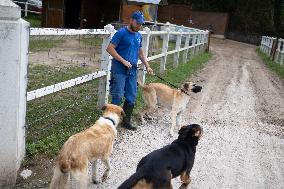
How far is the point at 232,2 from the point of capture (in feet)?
152

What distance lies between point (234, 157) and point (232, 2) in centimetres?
4247

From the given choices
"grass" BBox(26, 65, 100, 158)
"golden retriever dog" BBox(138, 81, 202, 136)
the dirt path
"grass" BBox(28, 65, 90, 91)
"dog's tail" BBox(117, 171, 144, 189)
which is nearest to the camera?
"dog's tail" BBox(117, 171, 144, 189)

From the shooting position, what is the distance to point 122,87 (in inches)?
266

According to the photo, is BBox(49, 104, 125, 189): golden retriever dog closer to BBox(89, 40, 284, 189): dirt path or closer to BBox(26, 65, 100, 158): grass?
BBox(89, 40, 284, 189): dirt path

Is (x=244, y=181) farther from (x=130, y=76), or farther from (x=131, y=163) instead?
(x=130, y=76)

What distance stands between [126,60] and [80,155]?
2.81 m

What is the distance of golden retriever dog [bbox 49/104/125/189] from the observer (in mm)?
3988

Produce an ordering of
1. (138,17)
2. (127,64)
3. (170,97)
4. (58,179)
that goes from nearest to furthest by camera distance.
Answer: (58,179) → (138,17) → (127,64) → (170,97)

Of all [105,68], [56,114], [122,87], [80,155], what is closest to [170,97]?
[122,87]

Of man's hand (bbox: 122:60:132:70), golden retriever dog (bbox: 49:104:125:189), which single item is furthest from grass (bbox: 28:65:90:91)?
golden retriever dog (bbox: 49:104:125:189)

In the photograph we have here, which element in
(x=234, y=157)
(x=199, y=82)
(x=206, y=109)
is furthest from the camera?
(x=199, y=82)

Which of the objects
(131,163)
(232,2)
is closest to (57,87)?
(131,163)

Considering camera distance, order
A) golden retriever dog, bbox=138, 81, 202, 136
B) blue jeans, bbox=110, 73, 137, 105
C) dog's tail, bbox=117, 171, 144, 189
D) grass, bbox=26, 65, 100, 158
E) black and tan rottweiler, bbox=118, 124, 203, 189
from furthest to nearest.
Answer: golden retriever dog, bbox=138, 81, 202, 136
blue jeans, bbox=110, 73, 137, 105
grass, bbox=26, 65, 100, 158
black and tan rottweiler, bbox=118, 124, 203, 189
dog's tail, bbox=117, 171, 144, 189

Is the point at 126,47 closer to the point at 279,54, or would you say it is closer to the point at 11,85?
the point at 11,85
